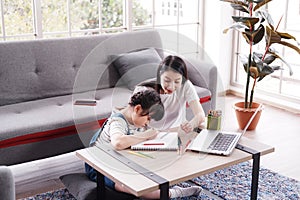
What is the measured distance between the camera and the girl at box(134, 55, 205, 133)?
2.06 meters

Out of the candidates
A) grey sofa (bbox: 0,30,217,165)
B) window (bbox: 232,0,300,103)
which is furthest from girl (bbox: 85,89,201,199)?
window (bbox: 232,0,300,103)

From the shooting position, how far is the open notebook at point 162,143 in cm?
208

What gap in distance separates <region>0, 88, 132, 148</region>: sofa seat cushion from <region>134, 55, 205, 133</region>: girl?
0.84 feet

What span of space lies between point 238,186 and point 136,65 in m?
0.94

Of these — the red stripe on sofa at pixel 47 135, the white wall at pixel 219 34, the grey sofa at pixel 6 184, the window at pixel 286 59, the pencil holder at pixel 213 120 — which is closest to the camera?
the grey sofa at pixel 6 184

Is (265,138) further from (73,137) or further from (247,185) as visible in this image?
(73,137)

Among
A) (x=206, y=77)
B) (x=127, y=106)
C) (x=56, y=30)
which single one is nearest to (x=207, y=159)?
(x=127, y=106)

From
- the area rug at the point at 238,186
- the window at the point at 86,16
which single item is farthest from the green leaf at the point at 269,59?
the window at the point at 86,16

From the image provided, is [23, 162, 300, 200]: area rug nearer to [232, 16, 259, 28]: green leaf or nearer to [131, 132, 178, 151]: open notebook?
[131, 132, 178, 151]: open notebook

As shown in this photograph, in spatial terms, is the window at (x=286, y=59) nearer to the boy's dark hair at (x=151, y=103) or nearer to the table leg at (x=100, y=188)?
the boy's dark hair at (x=151, y=103)

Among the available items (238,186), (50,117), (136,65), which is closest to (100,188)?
(50,117)

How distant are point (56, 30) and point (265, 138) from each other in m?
1.89

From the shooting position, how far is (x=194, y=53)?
2617 mm

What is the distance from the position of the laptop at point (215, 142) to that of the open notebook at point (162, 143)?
0.09 m
